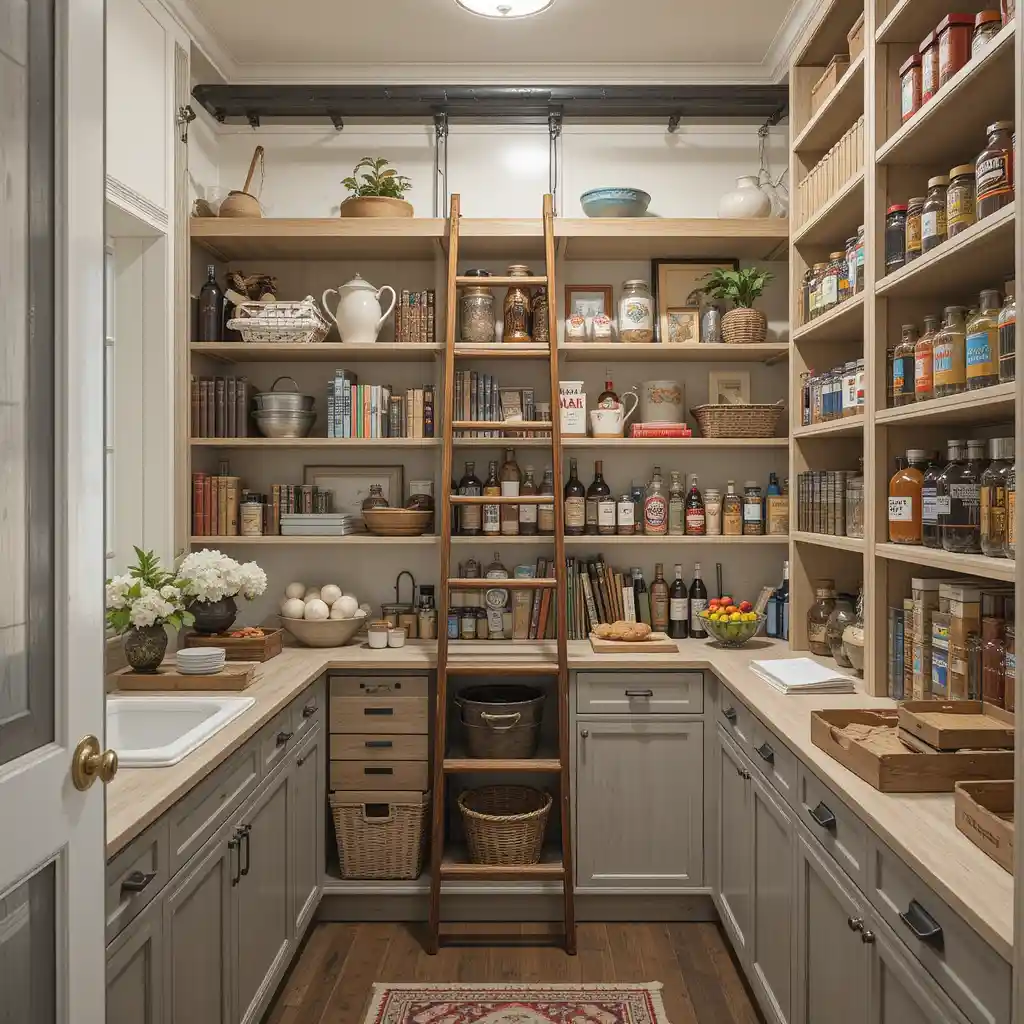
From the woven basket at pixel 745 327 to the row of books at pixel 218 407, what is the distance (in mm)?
1900

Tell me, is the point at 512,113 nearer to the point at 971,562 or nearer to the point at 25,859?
the point at 971,562

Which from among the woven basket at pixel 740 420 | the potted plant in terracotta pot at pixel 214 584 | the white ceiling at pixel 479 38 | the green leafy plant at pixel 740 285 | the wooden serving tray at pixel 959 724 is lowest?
the wooden serving tray at pixel 959 724

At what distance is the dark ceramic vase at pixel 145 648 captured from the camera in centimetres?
264

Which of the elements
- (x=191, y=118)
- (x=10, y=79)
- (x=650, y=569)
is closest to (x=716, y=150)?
(x=650, y=569)

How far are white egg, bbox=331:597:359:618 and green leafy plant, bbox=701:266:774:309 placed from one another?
1821mm

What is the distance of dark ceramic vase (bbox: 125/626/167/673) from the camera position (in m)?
2.64

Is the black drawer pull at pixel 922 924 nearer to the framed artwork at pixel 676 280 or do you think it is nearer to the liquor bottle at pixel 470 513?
the liquor bottle at pixel 470 513

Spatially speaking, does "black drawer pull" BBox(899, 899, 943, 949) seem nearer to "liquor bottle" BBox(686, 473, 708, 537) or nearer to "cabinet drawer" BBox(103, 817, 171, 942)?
"cabinet drawer" BBox(103, 817, 171, 942)

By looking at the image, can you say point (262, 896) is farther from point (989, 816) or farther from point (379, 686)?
point (989, 816)

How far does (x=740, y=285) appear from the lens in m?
3.37

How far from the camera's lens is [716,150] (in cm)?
370

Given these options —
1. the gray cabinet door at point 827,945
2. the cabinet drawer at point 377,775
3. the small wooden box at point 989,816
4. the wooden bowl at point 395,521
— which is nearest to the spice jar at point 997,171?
the small wooden box at point 989,816

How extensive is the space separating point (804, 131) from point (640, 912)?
9.06ft

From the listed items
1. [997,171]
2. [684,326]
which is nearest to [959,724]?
[997,171]
